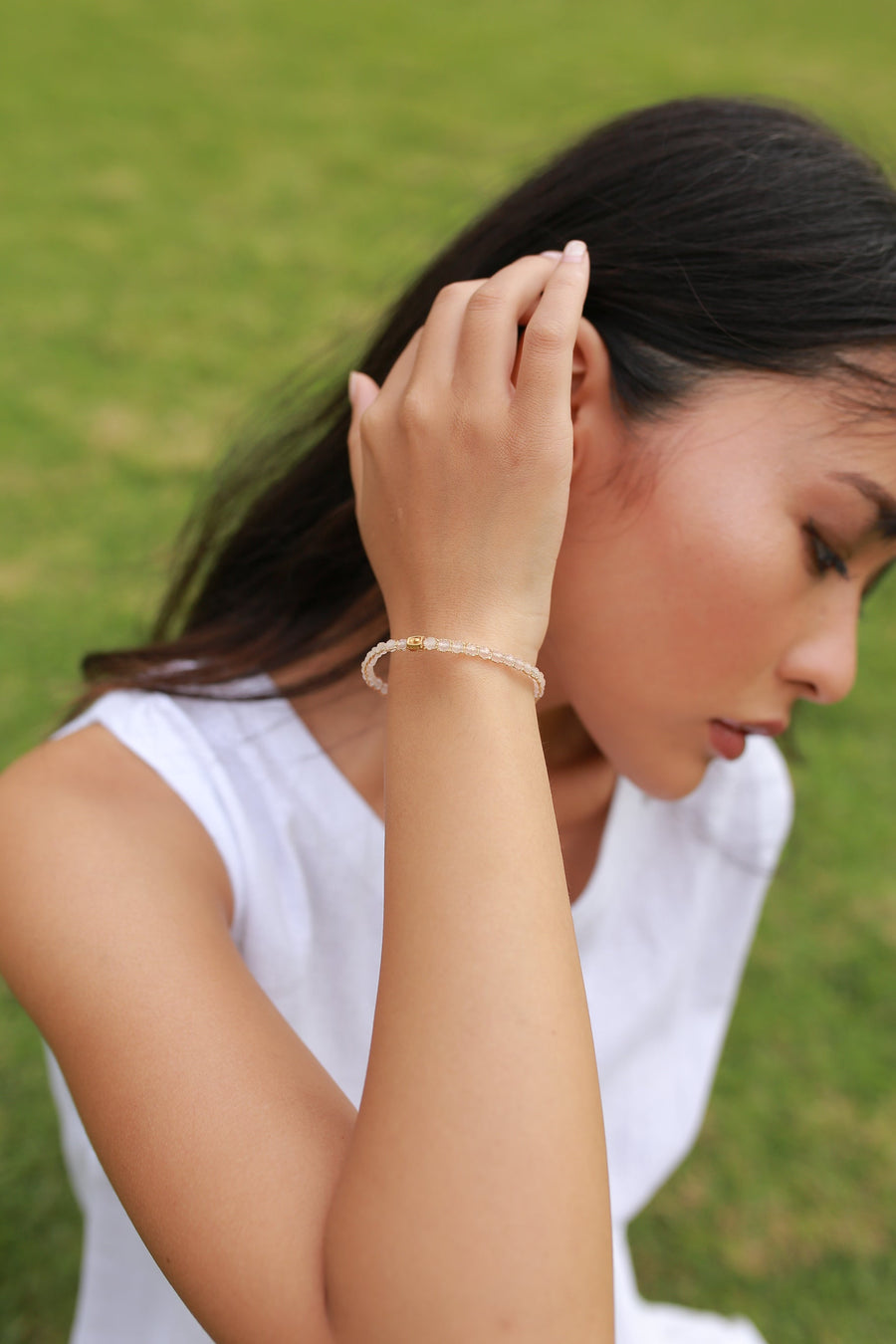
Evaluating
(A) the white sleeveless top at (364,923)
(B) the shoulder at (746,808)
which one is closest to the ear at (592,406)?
(A) the white sleeveless top at (364,923)

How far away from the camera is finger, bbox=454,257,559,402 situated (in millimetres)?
1454

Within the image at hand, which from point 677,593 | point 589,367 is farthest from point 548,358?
point 677,593

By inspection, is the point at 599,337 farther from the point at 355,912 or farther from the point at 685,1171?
the point at 685,1171

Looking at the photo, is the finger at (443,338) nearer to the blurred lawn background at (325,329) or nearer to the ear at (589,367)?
the ear at (589,367)

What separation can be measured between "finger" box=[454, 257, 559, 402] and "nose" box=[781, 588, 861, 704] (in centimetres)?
55

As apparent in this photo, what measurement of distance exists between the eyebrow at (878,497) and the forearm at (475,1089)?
59 centimetres

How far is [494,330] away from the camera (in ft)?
4.85

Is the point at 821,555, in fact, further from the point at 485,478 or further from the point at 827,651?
the point at 485,478

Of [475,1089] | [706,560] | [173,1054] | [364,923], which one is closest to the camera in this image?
[475,1089]

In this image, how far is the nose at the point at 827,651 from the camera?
5.45ft

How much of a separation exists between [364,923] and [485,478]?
0.81m

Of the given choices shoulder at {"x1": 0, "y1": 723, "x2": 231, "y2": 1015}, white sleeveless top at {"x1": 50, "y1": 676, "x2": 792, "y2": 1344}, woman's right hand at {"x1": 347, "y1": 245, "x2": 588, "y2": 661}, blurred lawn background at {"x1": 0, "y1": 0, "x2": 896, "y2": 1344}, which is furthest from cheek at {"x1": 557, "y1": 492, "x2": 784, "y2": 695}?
blurred lawn background at {"x1": 0, "y1": 0, "x2": 896, "y2": 1344}

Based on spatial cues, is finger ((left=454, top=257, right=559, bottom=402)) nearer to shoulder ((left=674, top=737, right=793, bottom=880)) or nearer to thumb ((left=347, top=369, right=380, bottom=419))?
thumb ((left=347, top=369, right=380, bottom=419))

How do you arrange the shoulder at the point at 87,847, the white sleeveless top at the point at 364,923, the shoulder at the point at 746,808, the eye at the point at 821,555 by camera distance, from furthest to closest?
the shoulder at the point at 746,808
the white sleeveless top at the point at 364,923
the eye at the point at 821,555
the shoulder at the point at 87,847
